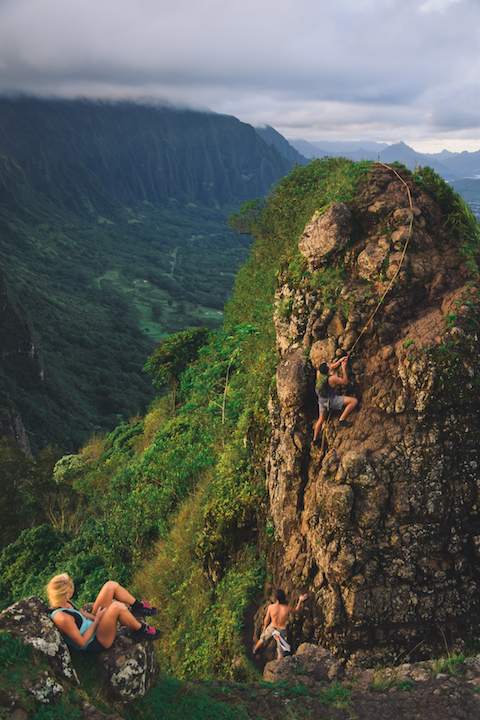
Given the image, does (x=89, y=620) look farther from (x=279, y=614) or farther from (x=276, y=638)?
(x=276, y=638)

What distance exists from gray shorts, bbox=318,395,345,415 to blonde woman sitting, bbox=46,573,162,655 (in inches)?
177

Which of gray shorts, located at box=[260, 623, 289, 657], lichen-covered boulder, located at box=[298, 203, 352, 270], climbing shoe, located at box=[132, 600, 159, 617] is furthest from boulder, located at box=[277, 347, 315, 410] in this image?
climbing shoe, located at box=[132, 600, 159, 617]

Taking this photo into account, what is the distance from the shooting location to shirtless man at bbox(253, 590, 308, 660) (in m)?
7.65

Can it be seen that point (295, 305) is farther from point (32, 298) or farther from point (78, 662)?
point (32, 298)

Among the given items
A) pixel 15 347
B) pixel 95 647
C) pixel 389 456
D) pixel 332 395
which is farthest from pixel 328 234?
pixel 15 347

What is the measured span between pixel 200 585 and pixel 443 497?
620 cm

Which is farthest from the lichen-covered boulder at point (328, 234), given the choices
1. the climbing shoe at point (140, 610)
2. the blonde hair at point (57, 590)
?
the blonde hair at point (57, 590)

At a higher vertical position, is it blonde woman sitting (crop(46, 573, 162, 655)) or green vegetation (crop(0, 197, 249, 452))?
blonde woman sitting (crop(46, 573, 162, 655))

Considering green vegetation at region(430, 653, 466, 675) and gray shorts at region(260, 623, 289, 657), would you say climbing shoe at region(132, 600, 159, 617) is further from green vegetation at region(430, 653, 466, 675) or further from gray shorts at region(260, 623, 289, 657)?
green vegetation at region(430, 653, 466, 675)

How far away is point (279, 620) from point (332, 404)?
157 inches

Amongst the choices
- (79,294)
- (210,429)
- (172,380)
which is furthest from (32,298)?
(210,429)

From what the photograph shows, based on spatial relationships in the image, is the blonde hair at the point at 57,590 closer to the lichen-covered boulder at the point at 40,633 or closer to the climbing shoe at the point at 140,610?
the lichen-covered boulder at the point at 40,633

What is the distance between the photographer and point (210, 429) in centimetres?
1496

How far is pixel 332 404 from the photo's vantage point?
7.96 metres
